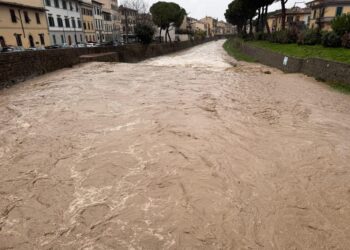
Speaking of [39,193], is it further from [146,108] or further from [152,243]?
[146,108]

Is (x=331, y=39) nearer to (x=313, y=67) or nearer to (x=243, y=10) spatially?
(x=313, y=67)

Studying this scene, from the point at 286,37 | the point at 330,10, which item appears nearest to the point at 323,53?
the point at 286,37

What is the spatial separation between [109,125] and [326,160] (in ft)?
18.3

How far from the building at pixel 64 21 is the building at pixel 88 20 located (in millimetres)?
1483

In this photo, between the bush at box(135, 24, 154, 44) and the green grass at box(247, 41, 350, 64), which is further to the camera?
the bush at box(135, 24, 154, 44)

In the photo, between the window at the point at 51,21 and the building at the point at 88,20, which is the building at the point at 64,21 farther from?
the building at the point at 88,20

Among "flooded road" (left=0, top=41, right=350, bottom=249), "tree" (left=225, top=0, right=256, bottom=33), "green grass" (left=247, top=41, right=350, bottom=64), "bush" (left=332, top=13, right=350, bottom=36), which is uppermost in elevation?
"tree" (left=225, top=0, right=256, bottom=33)

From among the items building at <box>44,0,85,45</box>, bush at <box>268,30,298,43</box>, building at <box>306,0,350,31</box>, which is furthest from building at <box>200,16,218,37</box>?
bush at <box>268,30,298,43</box>

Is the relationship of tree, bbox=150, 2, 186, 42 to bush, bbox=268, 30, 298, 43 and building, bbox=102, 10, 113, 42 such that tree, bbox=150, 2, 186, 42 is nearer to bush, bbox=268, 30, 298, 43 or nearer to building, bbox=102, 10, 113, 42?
building, bbox=102, 10, 113, 42

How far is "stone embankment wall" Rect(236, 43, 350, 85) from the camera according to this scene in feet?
42.4

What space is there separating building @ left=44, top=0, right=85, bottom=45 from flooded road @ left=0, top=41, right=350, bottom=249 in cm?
3413

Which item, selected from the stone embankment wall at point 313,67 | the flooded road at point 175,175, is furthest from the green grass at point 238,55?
the flooded road at point 175,175

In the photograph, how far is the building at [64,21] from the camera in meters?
38.8

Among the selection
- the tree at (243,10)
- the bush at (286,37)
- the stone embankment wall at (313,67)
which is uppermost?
the tree at (243,10)
